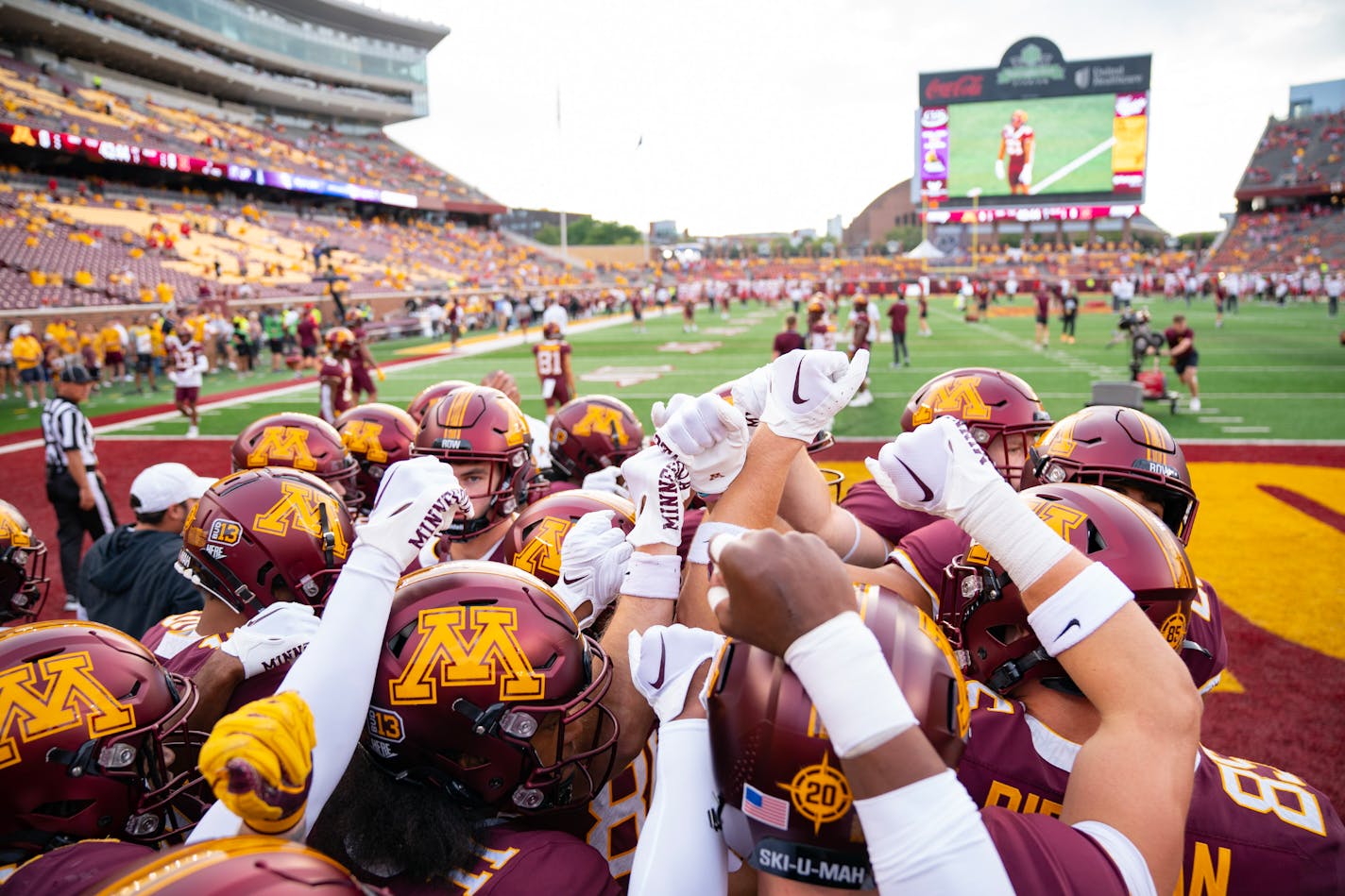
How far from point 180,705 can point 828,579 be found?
5.81 feet

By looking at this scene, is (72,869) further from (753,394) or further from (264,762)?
(753,394)

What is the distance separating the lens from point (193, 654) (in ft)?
8.91

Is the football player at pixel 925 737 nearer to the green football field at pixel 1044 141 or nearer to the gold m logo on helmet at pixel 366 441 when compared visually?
the gold m logo on helmet at pixel 366 441

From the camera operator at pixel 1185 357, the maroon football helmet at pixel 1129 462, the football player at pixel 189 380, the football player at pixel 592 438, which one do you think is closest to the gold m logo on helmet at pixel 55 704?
the maroon football helmet at pixel 1129 462

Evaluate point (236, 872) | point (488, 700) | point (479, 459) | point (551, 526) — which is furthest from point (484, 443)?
point (236, 872)

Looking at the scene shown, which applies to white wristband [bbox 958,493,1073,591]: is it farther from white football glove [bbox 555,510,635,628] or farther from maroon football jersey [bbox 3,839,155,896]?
maroon football jersey [bbox 3,839,155,896]

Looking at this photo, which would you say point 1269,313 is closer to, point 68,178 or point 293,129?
point 68,178

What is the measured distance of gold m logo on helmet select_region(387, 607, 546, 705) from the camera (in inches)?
71.4

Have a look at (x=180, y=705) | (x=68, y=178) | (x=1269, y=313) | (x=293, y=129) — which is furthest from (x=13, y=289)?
(x=1269, y=313)

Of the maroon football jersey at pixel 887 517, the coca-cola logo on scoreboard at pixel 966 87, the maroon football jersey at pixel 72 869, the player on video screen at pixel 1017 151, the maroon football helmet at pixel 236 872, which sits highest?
the coca-cola logo on scoreboard at pixel 966 87

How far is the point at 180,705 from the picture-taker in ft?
6.83

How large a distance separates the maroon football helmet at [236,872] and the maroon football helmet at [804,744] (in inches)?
25.8

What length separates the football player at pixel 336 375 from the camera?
41.7 ft

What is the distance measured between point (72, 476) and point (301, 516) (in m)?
5.76
